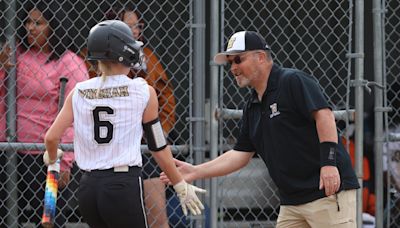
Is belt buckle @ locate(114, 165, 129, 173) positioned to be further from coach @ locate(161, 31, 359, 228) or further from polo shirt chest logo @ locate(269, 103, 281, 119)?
polo shirt chest logo @ locate(269, 103, 281, 119)

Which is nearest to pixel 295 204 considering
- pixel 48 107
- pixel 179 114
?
pixel 48 107

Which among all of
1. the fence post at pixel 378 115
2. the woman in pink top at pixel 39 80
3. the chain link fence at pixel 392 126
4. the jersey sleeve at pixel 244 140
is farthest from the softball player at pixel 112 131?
the chain link fence at pixel 392 126

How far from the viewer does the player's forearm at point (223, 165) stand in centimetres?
613

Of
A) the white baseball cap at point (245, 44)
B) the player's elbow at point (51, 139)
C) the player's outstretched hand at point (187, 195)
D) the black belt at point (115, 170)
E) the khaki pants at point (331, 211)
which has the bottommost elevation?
the khaki pants at point (331, 211)

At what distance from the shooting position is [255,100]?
6055mm

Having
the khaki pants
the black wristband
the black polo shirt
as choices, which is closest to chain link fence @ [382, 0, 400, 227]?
the khaki pants

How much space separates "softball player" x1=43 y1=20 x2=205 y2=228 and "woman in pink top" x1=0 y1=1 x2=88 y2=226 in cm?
165

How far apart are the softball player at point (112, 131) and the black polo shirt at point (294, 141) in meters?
0.78

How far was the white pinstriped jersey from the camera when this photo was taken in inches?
209

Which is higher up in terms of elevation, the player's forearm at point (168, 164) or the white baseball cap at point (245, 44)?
the white baseball cap at point (245, 44)

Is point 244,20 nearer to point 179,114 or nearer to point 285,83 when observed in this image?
point 179,114

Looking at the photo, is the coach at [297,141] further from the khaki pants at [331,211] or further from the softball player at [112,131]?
the softball player at [112,131]

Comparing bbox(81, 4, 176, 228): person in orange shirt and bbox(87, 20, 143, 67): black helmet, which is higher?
bbox(87, 20, 143, 67): black helmet

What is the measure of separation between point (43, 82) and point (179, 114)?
234cm
